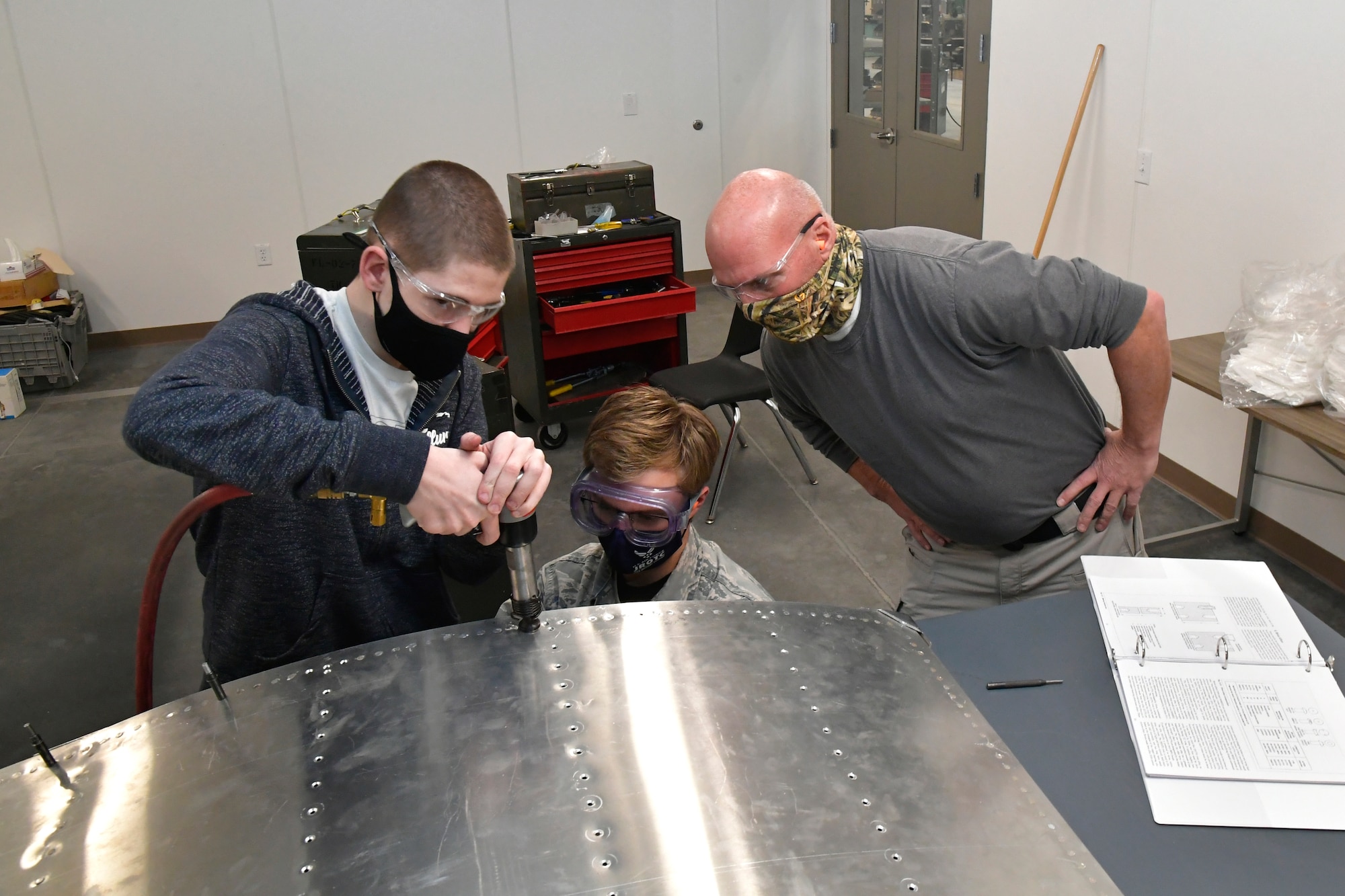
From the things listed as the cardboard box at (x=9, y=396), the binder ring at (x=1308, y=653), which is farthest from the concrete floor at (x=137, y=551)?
the binder ring at (x=1308, y=653)

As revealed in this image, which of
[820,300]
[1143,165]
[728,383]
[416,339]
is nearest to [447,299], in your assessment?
[416,339]

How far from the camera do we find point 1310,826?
3.39ft

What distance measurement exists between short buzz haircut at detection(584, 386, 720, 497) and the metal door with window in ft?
10.5

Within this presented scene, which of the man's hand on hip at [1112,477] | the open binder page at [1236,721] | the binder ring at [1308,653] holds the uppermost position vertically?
the man's hand on hip at [1112,477]

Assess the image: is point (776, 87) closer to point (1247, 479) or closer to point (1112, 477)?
point (1247, 479)

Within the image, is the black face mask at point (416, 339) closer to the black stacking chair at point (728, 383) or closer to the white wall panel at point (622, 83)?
the black stacking chair at point (728, 383)

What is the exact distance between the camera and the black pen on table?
128 centimetres

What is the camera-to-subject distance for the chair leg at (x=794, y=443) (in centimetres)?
369

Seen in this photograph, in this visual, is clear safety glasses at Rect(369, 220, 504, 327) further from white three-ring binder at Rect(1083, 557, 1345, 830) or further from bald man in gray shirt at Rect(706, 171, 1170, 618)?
white three-ring binder at Rect(1083, 557, 1345, 830)

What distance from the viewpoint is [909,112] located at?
4941mm

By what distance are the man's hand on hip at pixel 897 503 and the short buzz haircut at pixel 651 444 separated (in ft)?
1.14

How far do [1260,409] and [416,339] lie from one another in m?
2.15

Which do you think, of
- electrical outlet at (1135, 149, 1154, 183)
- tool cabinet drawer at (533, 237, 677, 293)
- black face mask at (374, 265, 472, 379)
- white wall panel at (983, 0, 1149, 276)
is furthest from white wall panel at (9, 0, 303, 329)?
black face mask at (374, 265, 472, 379)

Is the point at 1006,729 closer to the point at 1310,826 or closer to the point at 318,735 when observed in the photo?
the point at 1310,826
